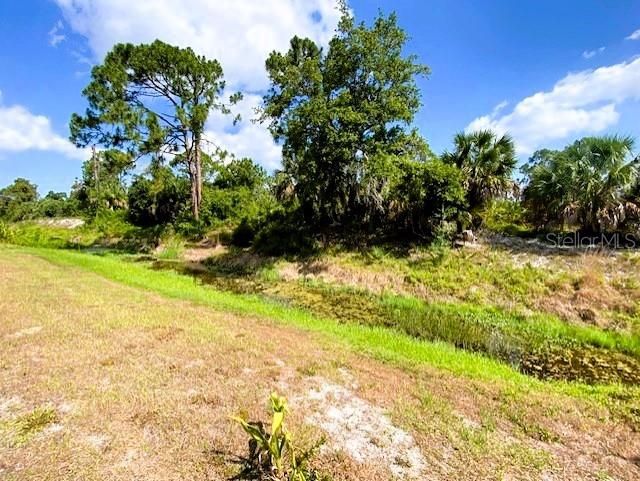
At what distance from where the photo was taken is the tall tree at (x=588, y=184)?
36.9 ft

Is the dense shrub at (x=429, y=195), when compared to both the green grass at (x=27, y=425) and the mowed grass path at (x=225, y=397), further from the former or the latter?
the green grass at (x=27, y=425)

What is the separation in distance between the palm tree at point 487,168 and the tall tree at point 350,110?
2.62 meters

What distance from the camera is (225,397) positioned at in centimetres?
451

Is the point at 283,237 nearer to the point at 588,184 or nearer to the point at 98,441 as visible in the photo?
the point at 588,184

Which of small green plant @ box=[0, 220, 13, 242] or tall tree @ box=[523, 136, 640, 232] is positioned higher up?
tall tree @ box=[523, 136, 640, 232]

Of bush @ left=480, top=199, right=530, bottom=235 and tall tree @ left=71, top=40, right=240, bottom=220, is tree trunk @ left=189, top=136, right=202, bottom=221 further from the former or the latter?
bush @ left=480, top=199, right=530, bottom=235

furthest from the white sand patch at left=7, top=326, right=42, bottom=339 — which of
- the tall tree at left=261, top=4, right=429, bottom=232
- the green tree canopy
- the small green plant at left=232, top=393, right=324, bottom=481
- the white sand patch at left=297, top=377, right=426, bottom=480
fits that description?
the green tree canopy

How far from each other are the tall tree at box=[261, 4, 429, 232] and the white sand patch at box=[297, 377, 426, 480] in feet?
35.1

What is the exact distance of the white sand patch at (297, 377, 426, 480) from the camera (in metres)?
3.55

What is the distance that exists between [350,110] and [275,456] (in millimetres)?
12990

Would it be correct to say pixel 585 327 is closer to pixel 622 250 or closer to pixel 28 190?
pixel 622 250

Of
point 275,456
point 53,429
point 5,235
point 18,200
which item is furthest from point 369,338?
point 18,200

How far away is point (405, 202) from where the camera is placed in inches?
599

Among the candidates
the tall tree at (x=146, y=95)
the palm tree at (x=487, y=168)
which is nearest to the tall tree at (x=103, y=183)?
the tall tree at (x=146, y=95)
